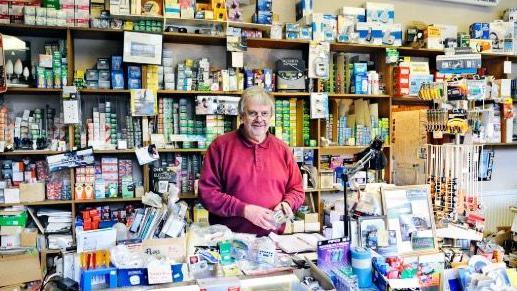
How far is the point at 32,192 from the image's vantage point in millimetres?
3600

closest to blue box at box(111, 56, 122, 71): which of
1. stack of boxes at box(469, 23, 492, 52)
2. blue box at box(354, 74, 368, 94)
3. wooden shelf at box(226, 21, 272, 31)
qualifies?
wooden shelf at box(226, 21, 272, 31)

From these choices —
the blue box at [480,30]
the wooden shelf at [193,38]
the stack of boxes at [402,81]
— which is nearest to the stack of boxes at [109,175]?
the wooden shelf at [193,38]

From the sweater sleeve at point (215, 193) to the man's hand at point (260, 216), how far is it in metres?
0.06

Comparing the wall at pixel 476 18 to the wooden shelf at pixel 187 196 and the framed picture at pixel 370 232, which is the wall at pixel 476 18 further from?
the framed picture at pixel 370 232

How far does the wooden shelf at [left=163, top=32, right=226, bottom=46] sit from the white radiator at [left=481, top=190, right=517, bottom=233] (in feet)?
12.1

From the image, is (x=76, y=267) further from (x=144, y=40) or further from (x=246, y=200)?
(x=144, y=40)

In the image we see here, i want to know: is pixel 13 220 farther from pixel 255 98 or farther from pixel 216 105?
pixel 255 98

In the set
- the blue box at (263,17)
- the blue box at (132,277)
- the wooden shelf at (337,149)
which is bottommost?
the blue box at (132,277)

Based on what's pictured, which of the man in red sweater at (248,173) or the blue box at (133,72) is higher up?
the blue box at (133,72)

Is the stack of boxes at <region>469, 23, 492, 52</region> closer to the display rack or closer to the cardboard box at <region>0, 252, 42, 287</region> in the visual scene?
the display rack

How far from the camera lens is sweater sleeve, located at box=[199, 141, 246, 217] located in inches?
95.6

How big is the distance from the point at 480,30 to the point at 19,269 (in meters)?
5.19

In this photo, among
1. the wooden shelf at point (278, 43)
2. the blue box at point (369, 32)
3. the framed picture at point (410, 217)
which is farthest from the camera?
the blue box at point (369, 32)

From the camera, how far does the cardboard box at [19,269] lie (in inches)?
128
